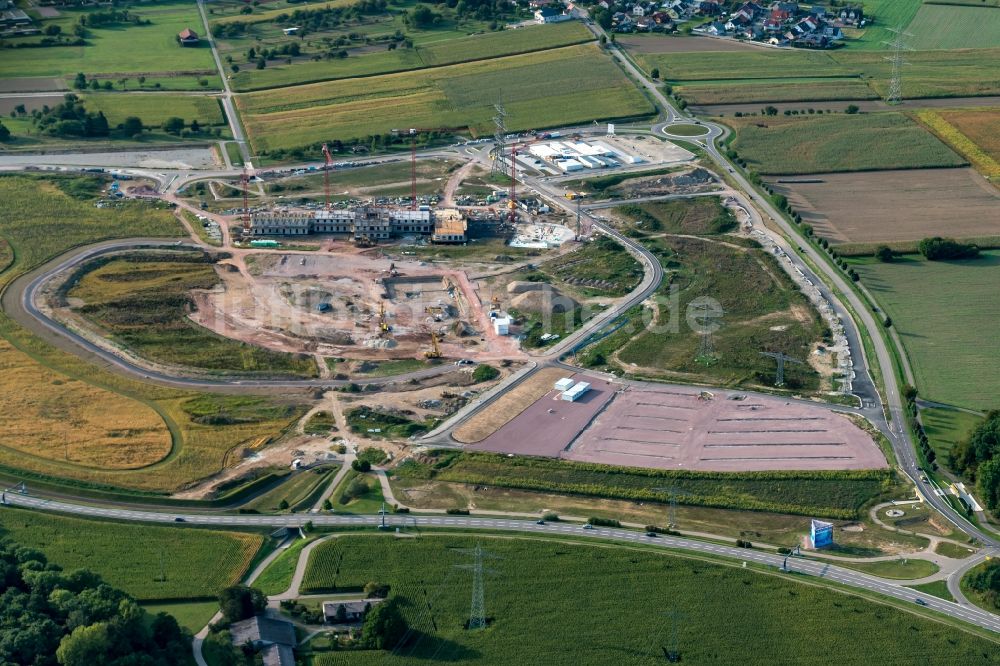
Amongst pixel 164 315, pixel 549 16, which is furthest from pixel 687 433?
pixel 549 16

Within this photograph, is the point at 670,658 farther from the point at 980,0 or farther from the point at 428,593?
the point at 980,0

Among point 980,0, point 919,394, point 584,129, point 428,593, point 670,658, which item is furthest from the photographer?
point 980,0

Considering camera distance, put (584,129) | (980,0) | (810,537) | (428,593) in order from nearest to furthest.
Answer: (428,593) < (810,537) < (584,129) < (980,0)

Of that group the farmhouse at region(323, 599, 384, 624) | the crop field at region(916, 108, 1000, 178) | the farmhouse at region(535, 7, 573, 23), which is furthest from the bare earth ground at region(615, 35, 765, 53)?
the farmhouse at region(323, 599, 384, 624)

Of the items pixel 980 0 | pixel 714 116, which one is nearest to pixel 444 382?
pixel 714 116

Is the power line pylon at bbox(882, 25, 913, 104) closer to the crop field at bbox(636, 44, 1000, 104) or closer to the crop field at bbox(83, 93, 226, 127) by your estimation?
the crop field at bbox(636, 44, 1000, 104)
